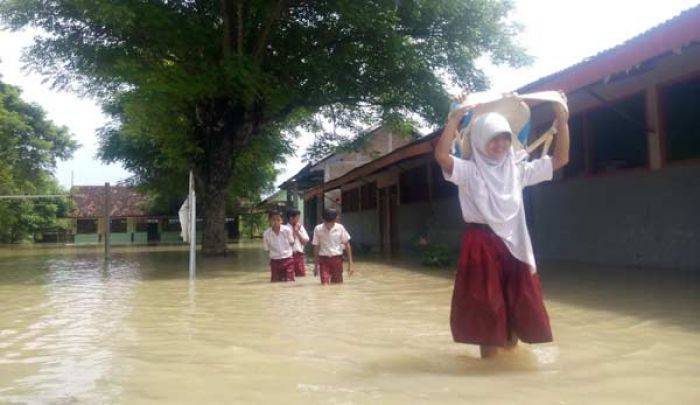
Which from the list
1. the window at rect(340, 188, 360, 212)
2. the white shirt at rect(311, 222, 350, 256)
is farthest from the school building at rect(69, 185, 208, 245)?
the white shirt at rect(311, 222, 350, 256)

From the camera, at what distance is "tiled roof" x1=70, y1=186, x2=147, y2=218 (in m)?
51.7

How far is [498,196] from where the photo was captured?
3697 millimetres

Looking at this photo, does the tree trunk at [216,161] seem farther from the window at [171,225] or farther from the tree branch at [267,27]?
the window at [171,225]

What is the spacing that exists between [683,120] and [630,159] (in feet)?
4.36

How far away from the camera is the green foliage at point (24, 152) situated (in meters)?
37.0

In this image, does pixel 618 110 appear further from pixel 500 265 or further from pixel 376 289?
pixel 500 265

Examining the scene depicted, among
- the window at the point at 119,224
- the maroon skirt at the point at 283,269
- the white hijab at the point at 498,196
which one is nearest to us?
the white hijab at the point at 498,196

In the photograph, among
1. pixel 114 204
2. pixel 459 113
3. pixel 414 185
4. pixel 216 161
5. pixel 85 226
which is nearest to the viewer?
pixel 459 113

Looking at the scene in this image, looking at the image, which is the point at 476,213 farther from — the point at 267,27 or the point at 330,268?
the point at 267,27

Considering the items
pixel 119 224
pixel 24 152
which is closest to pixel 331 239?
pixel 24 152

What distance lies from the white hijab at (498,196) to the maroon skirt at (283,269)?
23.4ft

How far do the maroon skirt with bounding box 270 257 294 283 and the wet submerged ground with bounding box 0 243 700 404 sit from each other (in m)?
1.95

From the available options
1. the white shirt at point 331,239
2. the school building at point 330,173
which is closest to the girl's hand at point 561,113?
the white shirt at point 331,239

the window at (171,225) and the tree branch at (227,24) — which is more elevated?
the tree branch at (227,24)
